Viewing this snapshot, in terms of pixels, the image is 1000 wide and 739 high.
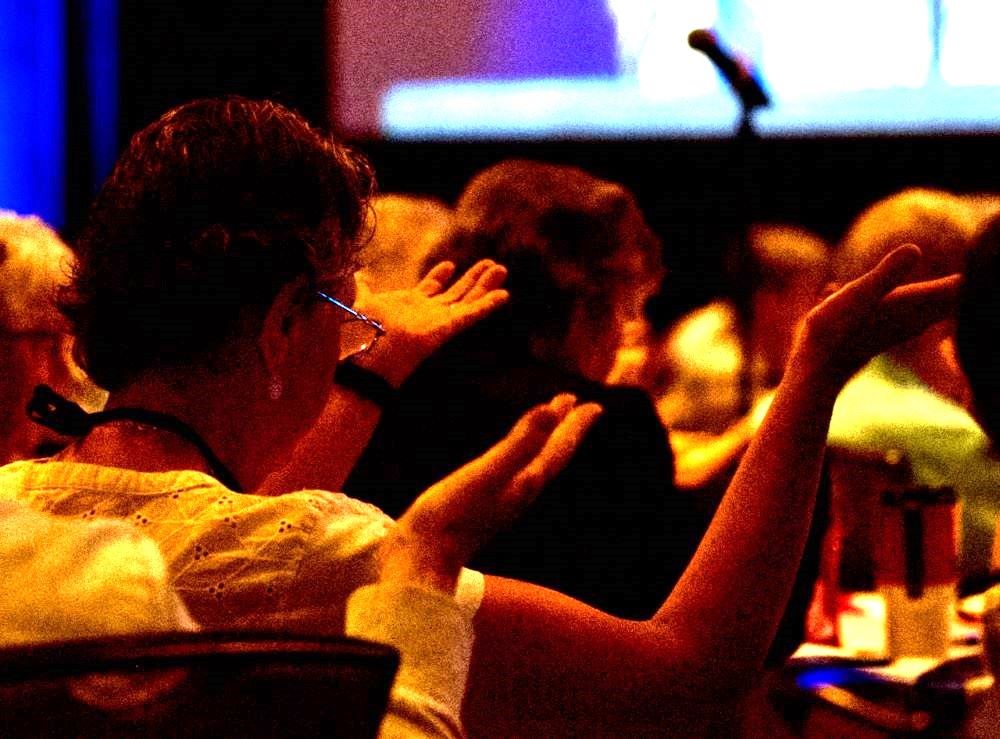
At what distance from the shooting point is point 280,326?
116 cm

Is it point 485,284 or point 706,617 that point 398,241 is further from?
point 706,617

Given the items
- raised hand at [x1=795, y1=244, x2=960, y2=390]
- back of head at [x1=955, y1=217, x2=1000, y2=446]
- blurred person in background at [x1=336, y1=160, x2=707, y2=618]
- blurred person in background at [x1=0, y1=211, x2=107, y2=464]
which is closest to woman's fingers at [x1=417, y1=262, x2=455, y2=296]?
blurred person in background at [x1=336, y1=160, x2=707, y2=618]

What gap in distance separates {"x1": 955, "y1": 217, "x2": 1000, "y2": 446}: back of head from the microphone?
1.94m

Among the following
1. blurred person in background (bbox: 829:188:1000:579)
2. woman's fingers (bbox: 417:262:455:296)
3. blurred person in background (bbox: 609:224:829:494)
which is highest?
woman's fingers (bbox: 417:262:455:296)

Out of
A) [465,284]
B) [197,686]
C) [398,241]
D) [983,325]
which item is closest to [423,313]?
[465,284]

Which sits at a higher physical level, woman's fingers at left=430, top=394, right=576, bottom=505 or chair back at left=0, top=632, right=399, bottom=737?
woman's fingers at left=430, top=394, right=576, bottom=505

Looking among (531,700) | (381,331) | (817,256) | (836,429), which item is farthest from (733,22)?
(531,700)

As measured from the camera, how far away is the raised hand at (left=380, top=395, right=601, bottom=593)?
826mm

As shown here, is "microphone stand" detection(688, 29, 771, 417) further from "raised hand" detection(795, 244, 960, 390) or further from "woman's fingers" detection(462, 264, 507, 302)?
"raised hand" detection(795, 244, 960, 390)

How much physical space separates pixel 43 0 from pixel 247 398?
16.5 ft

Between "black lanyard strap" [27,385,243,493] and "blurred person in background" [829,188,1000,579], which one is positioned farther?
"blurred person in background" [829,188,1000,579]

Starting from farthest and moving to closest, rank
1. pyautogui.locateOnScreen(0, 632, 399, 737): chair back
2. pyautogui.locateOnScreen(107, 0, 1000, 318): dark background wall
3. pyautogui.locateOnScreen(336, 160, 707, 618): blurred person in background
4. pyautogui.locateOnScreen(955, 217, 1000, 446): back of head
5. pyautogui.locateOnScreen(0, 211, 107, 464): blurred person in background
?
1. pyautogui.locateOnScreen(107, 0, 1000, 318): dark background wall
2. pyautogui.locateOnScreen(0, 211, 107, 464): blurred person in background
3. pyautogui.locateOnScreen(336, 160, 707, 618): blurred person in background
4. pyautogui.locateOnScreen(955, 217, 1000, 446): back of head
5. pyautogui.locateOnScreen(0, 632, 399, 737): chair back

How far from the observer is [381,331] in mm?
1315

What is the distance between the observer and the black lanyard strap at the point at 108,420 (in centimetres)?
111
